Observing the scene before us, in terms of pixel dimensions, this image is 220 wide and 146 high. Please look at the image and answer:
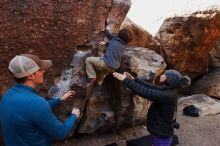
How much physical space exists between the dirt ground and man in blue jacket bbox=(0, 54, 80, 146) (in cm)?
304

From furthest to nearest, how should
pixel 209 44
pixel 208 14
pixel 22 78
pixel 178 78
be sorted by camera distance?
pixel 209 44 → pixel 208 14 → pixel 178 78 → pixel 22 78

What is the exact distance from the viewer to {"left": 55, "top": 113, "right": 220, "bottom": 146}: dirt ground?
263 inches

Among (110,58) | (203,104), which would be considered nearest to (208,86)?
(203,104)

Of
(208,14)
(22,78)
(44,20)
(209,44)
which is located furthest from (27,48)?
(209,44)

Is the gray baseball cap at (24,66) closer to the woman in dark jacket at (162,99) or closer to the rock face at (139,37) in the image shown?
the woman in dark jacket at (162,99)

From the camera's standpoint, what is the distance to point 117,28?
21.5ft

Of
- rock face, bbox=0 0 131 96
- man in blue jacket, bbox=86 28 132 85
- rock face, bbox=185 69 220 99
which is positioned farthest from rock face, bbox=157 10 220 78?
man in blue jacket, bbox=86 28 132 85

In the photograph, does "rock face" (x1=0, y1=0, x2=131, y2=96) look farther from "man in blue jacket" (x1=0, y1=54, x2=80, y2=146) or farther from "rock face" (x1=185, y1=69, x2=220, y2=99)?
"rock face" (x1=185, y1=69, x2=220, y2=99)

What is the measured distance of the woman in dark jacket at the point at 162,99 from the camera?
15.8ft

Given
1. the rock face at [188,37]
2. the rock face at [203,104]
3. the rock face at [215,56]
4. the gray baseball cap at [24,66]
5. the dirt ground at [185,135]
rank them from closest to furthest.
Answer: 1. the gray baseball cap at [24,66]
2. the dirt ground at [185,135]
3. the rock face at [203,104]
4. the rock face at [188,37]
5. the rock face at [215,56]

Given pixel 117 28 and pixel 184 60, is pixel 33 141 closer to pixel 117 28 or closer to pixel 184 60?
pixel 117 28

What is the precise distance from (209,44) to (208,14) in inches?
48.1

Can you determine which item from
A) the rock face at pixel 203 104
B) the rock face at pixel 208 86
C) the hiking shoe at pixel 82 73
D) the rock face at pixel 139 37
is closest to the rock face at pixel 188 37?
the rock face at pixel 208 86

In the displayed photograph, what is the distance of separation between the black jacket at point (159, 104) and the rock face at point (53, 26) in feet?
5.52
